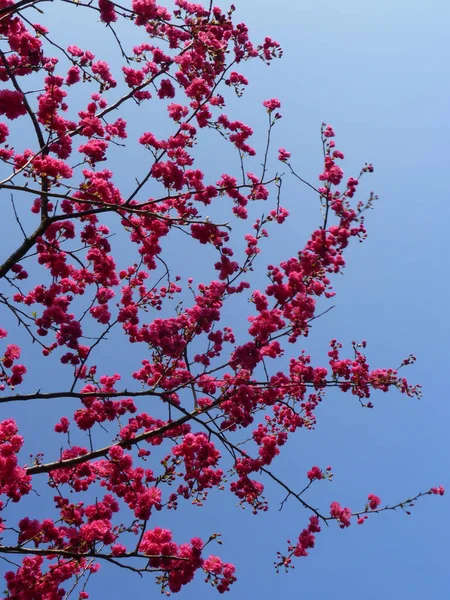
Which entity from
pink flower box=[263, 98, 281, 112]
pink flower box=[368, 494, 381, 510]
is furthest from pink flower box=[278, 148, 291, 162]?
pink flower box=[368, 494, 381, 510]

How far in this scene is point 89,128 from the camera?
6.90 metres

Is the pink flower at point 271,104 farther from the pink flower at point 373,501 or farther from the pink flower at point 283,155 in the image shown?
the pink flower at point 373,501

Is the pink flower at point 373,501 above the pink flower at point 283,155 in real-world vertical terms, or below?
below

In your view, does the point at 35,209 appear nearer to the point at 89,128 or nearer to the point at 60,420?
the point at 89,128

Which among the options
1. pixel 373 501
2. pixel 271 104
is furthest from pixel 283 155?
pixel 373 501

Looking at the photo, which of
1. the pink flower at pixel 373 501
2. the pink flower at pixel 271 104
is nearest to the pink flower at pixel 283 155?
the pink flower at pixel 271 104

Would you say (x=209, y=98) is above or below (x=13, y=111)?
above

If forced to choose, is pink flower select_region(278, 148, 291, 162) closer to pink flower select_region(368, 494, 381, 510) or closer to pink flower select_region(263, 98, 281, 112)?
pink flower select_region(263, 98, 281, 112)

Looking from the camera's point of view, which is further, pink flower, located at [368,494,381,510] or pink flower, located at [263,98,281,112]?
pink flower, located at [263,98,281,112]

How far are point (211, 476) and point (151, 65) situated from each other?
6.83 m

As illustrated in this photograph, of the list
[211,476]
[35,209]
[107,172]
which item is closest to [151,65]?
[107,172]

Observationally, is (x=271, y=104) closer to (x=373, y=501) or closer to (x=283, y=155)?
(x=283, y=155)

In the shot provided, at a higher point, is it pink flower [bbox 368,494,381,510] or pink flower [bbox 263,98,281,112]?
pink flower [bbox 263,98,281,112]

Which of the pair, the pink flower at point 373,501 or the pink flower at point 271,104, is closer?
the pink flower at point 373,501
